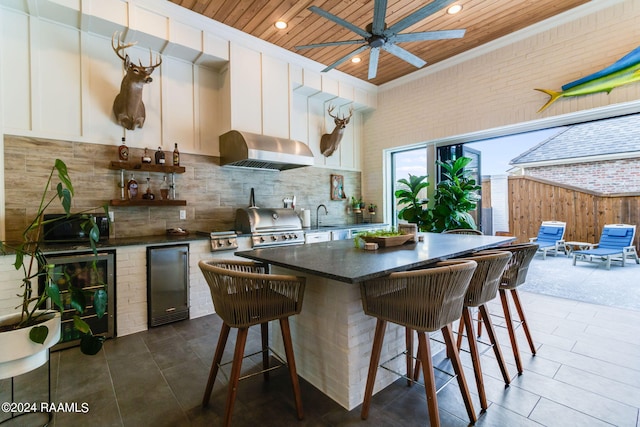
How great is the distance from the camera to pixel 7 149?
9.25ft

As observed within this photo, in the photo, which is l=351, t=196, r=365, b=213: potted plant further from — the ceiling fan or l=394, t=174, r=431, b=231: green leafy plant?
the ceiling fan

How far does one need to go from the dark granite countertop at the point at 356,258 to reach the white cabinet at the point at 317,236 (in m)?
1.87

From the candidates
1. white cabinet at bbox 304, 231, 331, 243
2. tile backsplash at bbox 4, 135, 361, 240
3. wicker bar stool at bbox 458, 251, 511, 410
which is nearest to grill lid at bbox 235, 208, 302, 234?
white cabinet at bbox 304, 231, 331, 243

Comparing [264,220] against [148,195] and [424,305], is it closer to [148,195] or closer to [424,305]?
[148,195]

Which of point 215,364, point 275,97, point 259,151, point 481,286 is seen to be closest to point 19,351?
point 215,364

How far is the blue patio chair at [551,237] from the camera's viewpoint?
3768 mm

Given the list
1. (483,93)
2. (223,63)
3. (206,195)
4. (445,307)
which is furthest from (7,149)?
(483,93)

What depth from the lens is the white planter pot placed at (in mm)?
1432

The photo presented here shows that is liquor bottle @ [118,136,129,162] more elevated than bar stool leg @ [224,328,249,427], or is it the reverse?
liquor bottle @ [118,136,129,162]

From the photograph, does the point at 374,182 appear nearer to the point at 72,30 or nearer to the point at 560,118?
the point at 560,118

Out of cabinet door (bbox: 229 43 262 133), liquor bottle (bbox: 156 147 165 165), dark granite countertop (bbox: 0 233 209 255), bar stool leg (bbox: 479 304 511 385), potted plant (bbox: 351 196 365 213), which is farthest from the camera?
potted plant (bbox: 351 196 365 213)

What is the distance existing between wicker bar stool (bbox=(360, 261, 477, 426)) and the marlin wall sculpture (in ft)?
10.8

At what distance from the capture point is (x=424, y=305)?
58.7 inches

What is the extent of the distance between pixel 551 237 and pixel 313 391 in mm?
3658
